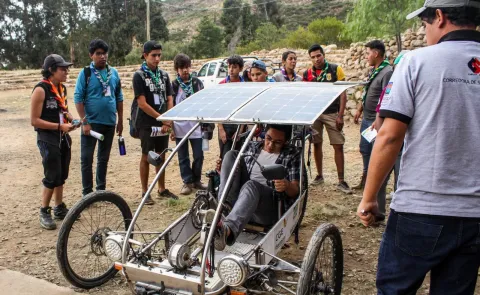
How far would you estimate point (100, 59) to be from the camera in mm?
5852

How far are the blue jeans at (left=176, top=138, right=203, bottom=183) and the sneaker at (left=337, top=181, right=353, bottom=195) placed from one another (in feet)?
6.73

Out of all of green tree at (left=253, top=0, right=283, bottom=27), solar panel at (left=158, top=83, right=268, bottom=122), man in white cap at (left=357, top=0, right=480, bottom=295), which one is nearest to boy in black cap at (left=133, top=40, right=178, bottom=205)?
solar panel at (left=158, top=83, right=268, bottom=122)

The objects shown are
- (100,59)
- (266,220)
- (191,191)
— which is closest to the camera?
(266,220)

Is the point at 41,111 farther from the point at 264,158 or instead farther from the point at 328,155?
the point at 328,155

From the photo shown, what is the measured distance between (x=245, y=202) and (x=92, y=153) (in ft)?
9.97

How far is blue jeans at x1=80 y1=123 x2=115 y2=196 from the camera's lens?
5953 millimetres

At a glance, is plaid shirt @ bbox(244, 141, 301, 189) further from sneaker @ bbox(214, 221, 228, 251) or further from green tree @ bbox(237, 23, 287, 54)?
green tree @ bbox(237, 23, 287, 54)

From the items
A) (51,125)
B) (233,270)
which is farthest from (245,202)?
(51,125)

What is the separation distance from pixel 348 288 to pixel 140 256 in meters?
1.88

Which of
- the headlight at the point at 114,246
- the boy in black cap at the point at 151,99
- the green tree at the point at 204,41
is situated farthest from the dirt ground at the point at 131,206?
the green tree at the point at 204,41

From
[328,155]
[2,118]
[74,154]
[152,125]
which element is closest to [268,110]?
[152,125]

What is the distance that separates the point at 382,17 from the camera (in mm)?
17125

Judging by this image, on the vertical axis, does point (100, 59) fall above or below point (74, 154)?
above

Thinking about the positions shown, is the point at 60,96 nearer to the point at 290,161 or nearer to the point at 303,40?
the point at 290,161
